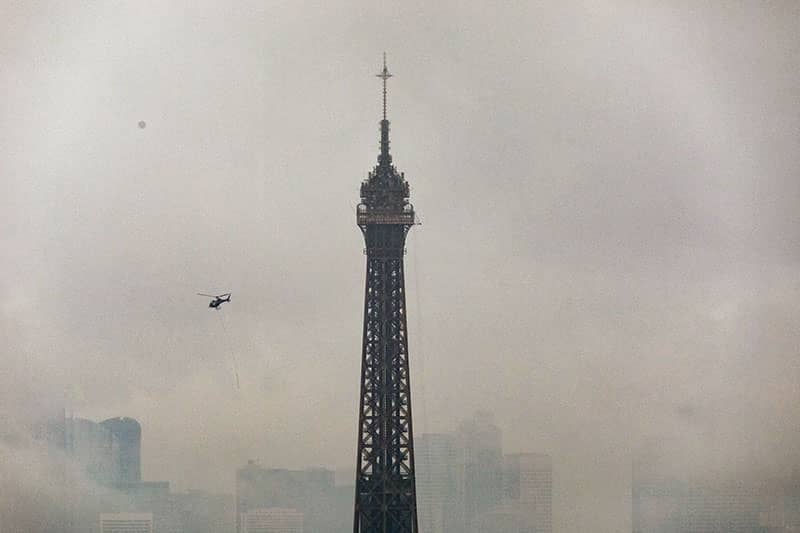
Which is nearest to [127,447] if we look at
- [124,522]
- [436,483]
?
[124,522]

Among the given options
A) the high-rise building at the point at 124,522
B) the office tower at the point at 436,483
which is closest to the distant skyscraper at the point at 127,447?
the high-rise building at the point at 124,522

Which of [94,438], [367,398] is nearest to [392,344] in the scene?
[367,398]

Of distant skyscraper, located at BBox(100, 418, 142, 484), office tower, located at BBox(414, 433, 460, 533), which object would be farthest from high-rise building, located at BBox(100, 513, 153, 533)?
office tower, located at BBox(414, 433, 460, 533)

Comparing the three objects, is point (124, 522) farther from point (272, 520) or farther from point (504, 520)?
point (504, 520)

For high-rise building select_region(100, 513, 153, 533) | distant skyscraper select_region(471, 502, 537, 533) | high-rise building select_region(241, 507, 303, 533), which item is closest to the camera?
high-rise building select_region(100, 513, 153, 533)

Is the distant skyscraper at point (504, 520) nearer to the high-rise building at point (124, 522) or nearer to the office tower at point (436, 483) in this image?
the office tower at point (436, 483)

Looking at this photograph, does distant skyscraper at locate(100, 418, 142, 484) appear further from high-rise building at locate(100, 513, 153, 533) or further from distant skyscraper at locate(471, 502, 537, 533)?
distant skyscraper at locate(471, 502, 537, 533)

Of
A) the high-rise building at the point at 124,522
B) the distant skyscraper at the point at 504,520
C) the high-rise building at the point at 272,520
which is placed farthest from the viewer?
the distant skyscraper at the point at 504,520
